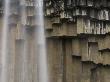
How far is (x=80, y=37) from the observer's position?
10.1m

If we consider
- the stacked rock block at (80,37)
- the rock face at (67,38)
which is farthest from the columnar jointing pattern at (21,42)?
the stacked rock block at (80,37)

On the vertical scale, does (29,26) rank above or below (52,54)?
above

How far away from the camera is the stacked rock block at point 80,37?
32.8 feet

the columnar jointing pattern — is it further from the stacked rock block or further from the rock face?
the stacked rock block

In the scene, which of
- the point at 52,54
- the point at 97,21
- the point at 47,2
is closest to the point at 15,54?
the point at 52,54

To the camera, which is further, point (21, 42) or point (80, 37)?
point (21, 42)

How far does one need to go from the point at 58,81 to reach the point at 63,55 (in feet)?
2.41

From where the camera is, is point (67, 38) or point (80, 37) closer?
point (80, 37)

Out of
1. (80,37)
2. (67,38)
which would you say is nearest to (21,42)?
(67,38)

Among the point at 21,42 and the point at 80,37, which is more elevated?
the point at 80,37

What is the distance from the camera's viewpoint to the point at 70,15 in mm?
10062

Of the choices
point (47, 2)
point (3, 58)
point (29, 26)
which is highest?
point (47, 2)

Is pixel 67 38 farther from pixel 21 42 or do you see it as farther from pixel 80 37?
pixel 21 42

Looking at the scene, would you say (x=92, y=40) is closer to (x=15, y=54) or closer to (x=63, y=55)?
(x=63, y=55)
